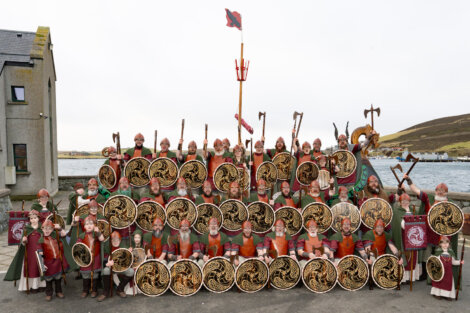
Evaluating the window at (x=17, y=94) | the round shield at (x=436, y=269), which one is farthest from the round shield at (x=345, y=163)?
the window at (x=17, y=94)

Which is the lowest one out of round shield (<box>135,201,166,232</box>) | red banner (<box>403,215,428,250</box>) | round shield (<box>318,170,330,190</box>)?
red banner (<box>403,215,428,250</box>)

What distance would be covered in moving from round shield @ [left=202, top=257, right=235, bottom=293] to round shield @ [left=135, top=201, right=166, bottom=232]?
158cm

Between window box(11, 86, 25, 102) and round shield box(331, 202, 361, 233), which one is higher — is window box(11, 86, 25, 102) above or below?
above

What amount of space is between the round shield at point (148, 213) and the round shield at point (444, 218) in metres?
5.80

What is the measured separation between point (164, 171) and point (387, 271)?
571cm

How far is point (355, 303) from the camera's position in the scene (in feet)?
19.2

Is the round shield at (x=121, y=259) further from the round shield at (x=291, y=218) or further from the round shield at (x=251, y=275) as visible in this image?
the round shield at (x=291, y=218)

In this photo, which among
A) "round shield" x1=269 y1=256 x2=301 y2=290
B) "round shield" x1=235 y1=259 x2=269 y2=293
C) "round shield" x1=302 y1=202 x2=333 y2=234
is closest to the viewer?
"round shield" x1=235 y1=259 x2=269 y2=293

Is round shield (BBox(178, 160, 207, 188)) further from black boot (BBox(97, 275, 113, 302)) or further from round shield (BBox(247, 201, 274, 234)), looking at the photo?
black boot (BBox(97, 275, 113, 302))

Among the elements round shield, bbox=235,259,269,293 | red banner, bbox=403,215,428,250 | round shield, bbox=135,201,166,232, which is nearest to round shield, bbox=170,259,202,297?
round shield, bbox=235,259,269,293

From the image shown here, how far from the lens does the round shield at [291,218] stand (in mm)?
7164

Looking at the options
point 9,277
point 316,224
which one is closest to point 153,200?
point 9,277

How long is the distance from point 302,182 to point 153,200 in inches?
156

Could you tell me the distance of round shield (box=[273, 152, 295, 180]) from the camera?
8.87 metres
